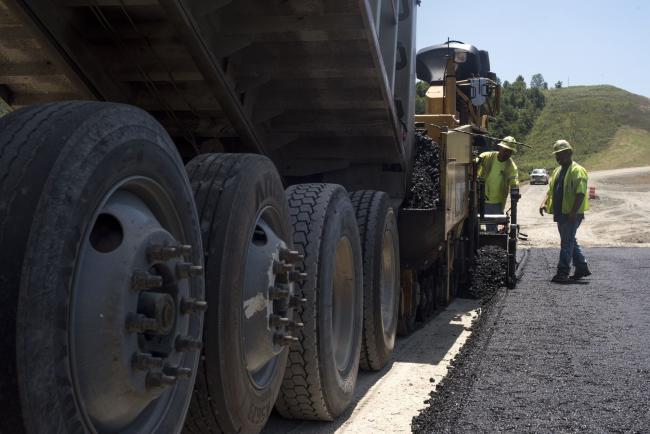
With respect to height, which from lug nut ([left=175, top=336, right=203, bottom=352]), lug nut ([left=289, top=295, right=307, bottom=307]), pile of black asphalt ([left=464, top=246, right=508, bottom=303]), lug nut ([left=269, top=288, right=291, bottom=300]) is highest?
lug nut ([left=175, top=336, right=203, bottom=352])

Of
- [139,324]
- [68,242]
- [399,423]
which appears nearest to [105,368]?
[139,324]

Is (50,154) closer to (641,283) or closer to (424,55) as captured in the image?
(424,55)

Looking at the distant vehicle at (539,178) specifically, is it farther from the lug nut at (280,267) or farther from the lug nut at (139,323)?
the lug nut at (139,323)

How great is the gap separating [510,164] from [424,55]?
2.28 meters

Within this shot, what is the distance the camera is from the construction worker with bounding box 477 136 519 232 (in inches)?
Answer: 427

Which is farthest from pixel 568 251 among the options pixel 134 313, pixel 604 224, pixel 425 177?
pixel 604 224

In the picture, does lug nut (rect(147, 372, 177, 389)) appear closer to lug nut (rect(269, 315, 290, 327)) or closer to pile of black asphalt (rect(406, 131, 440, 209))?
lug nut (rect(269, 315, 290, 327))

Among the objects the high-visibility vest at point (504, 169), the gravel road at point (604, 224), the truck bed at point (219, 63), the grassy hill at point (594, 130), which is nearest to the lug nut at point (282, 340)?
the truck bed at point (219, 63)

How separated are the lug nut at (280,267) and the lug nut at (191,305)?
841 mm

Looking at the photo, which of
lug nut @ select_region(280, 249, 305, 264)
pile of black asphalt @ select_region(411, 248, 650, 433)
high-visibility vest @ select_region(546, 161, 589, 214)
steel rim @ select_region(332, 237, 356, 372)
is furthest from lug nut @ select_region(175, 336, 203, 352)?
high-visibility vest @ select_region(546, 161, 589, 214)

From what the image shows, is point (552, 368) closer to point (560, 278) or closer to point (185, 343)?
point (185, 343)

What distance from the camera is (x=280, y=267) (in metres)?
3.50

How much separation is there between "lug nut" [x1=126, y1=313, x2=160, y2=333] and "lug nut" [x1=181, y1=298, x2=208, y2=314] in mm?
257

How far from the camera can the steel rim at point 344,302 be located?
4.60 m
